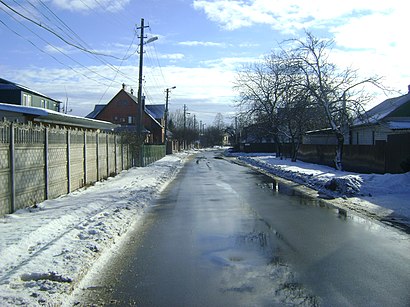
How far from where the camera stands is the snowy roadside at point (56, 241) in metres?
5.35

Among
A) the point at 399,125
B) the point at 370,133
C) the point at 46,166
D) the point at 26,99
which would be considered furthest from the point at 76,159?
the point at 26,99

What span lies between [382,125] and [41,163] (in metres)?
23.7

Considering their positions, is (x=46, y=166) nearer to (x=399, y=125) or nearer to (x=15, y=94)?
(x=399, y=125)

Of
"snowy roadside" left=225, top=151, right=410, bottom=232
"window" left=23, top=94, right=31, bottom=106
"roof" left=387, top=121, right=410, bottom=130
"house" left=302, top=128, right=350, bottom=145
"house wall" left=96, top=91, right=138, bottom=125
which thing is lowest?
"snowy roadside" left=225, top=151, right=410, bottom=232

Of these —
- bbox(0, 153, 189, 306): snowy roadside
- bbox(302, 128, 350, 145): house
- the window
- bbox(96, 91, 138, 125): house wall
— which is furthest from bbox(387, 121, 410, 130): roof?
bbox(96, 91, 138, 125): house wall

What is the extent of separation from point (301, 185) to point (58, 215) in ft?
42.2

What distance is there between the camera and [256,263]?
22.2ft

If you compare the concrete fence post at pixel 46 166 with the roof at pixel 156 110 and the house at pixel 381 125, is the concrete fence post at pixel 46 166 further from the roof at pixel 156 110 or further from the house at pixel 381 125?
the roof at pixel 156 110

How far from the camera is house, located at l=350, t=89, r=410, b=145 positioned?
27.9 meters

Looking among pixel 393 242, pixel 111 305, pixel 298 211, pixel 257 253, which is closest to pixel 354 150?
pixel 298 211

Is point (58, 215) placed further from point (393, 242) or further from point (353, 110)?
point (353, 110)

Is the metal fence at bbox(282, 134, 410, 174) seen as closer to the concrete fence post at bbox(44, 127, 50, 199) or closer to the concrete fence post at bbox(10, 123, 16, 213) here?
the concrete fence post at bbox(44, 127, 50, 199)

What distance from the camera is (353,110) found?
26062 mm

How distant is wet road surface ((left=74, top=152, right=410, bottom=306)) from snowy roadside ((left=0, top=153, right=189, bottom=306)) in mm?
408
